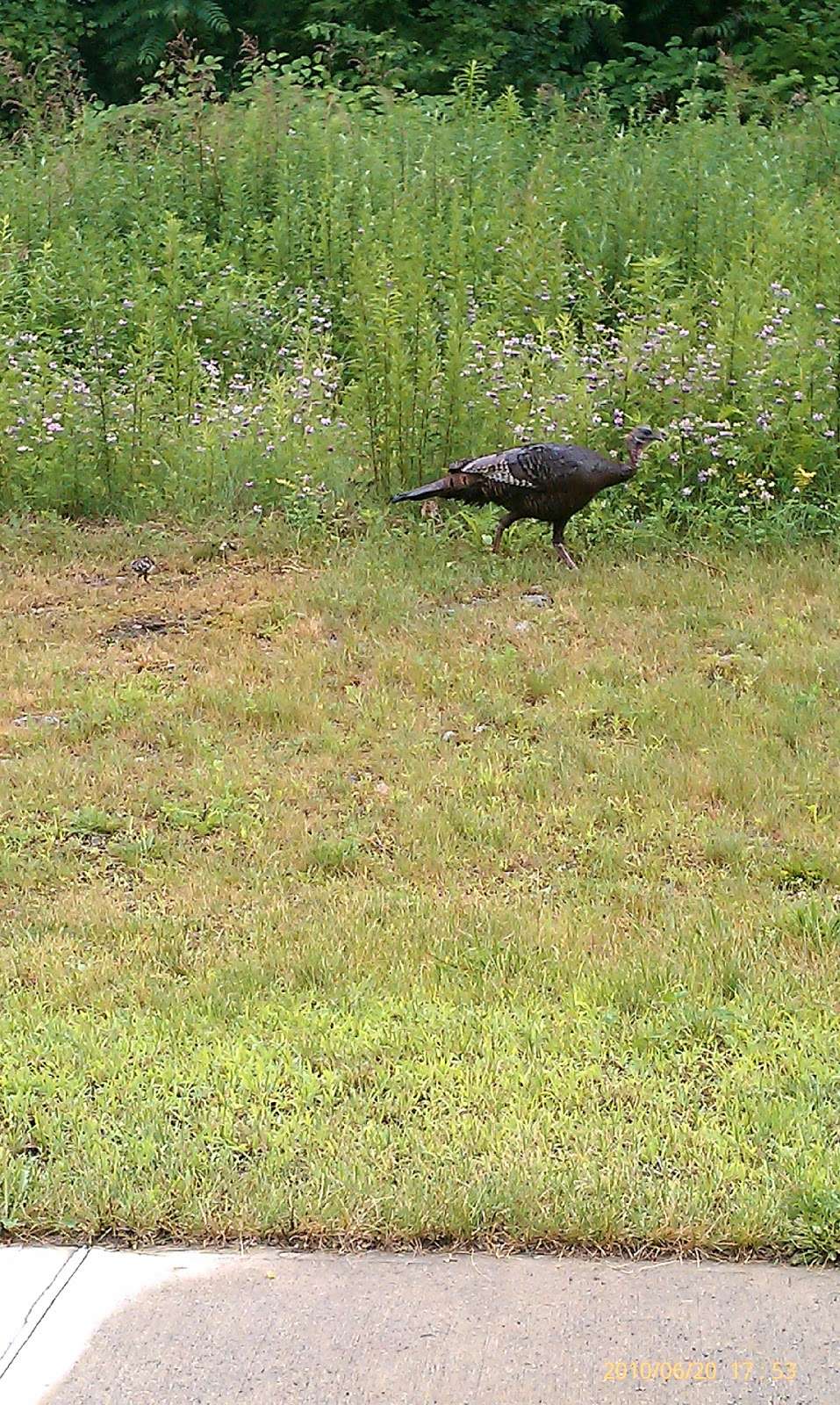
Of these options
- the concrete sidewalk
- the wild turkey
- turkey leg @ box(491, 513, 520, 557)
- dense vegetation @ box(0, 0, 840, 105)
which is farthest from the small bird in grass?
dense vegetation @ box(0, 0, 840, 105)

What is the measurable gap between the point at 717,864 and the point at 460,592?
2821 mm

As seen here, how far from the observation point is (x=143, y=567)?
25.8 feet

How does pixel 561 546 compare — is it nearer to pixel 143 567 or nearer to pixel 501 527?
pixel 501 527

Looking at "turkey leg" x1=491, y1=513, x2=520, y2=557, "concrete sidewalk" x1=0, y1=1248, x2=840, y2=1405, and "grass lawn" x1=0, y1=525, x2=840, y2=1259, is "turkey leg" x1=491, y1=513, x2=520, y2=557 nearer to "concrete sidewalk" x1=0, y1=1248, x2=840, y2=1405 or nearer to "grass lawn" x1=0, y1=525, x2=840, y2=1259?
"grass lawn" x1=0, y1=525, x2=840, y2=1259

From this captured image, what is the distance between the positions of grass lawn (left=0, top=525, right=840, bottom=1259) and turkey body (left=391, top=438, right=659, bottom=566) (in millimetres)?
320

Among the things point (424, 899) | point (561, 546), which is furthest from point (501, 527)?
point (424, 899)

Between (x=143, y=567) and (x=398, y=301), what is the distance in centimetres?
208

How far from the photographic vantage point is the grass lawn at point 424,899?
3.23 meters

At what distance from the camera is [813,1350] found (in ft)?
8.95

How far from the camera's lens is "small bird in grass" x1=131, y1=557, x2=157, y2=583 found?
785cm

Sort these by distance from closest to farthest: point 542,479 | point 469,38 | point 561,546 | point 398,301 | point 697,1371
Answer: point 697,1371 < point 542,479 < point 561,546 < point 398,301 < point 469,38

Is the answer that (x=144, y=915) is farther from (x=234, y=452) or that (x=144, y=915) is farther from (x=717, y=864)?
(x=234, y=452)

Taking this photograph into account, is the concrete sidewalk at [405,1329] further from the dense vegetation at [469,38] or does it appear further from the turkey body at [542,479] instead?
the dense vegetation at [469,38]

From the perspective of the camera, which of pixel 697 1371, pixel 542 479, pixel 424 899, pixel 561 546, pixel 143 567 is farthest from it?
pixel 143 567
